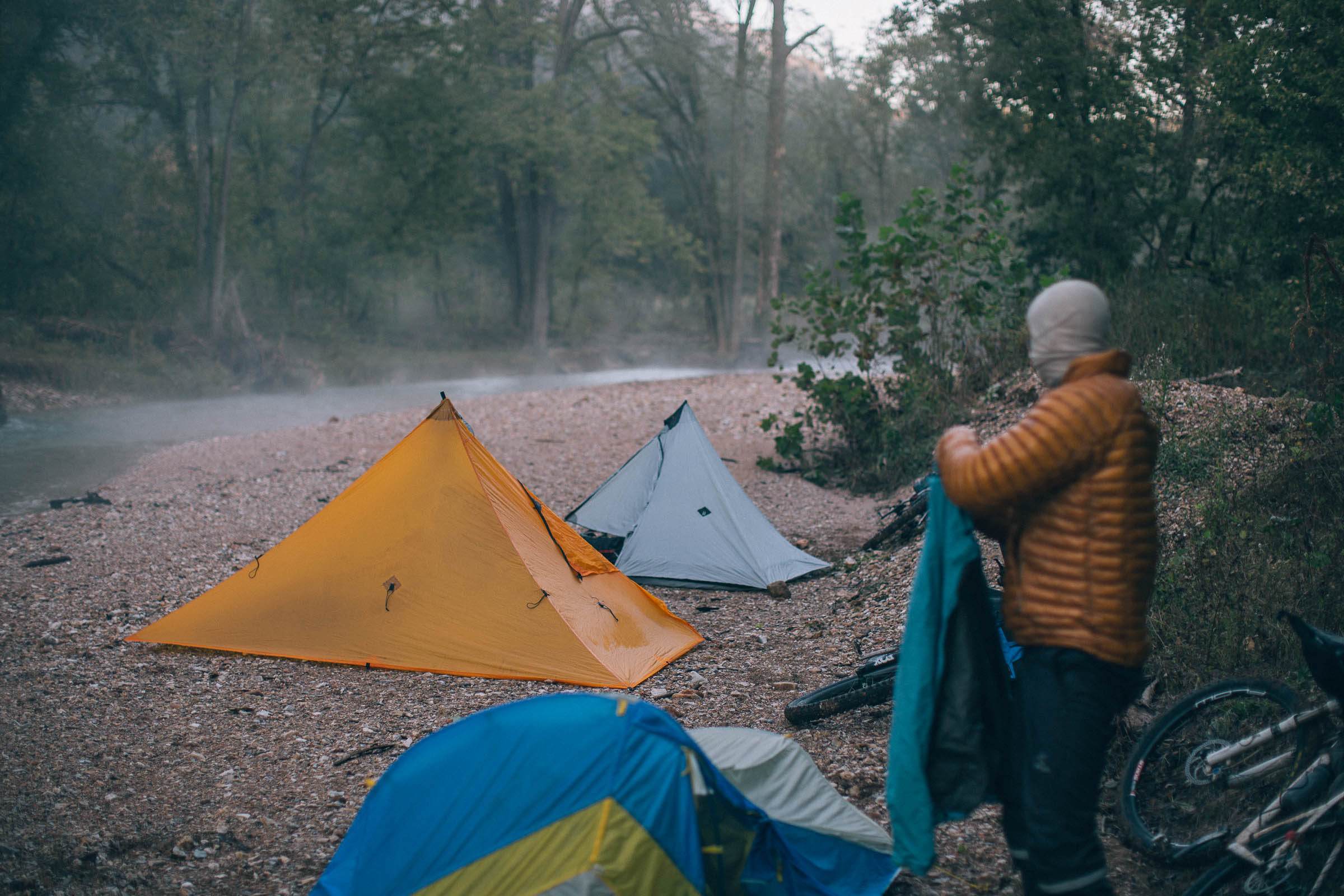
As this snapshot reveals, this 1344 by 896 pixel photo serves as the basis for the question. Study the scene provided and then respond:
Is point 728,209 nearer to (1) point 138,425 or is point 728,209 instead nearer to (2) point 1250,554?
(1) point 138,425

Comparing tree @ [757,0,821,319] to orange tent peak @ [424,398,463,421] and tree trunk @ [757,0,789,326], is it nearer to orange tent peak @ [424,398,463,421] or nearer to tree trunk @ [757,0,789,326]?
tree trunk @ [757,0,789,326]

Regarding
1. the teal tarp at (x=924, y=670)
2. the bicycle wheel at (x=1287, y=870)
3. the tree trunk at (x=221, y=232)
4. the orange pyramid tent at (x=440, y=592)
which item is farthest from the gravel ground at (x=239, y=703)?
the tree trunk at (x=221, y=232)

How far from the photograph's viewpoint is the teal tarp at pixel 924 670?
89.4 inches

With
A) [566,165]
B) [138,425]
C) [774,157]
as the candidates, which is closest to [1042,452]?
[138,425]

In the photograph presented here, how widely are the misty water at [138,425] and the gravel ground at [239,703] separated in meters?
2.25

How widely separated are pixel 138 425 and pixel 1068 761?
1850cm

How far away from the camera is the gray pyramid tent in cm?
723

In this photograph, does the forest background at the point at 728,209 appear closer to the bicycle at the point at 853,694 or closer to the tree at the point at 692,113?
the tree at the point at 692,113

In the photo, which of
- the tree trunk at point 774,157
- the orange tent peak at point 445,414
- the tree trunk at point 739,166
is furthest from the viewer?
the tree trunk at point 739,166

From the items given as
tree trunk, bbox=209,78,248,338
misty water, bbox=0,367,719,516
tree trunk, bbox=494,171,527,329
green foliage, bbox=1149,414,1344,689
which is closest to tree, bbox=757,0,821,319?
misty water, bbox=0,367,719,516

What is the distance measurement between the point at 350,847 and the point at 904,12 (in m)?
12.7

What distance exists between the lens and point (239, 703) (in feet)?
16.1

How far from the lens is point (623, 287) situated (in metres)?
40.8

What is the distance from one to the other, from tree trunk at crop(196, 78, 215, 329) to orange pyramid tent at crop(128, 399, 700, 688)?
20633mm
